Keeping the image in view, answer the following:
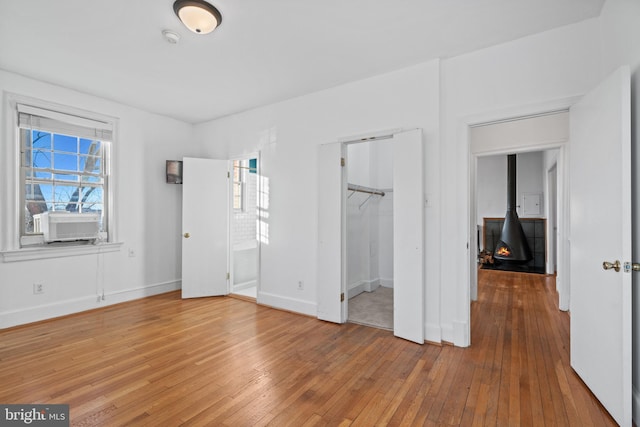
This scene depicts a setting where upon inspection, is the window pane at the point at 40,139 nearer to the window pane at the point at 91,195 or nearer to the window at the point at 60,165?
the window at the point at 60,165

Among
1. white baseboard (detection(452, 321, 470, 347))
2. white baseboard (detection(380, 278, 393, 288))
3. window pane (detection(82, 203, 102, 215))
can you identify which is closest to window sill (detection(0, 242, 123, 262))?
window pane (detection(82, 203, 102, 215))

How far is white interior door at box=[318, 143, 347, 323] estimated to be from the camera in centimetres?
345

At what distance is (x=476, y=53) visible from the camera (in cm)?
278

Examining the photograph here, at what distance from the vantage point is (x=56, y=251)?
360 centimetres

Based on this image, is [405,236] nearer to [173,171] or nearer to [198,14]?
[198,14]

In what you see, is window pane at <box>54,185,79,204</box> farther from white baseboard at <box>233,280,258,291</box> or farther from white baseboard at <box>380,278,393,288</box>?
white baseboard at <box>380,278,393,288</box>

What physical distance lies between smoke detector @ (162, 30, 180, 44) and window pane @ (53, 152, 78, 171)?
2.34 m

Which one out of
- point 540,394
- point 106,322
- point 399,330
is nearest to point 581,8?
point 540,394

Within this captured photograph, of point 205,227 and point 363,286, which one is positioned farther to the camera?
point 363,286

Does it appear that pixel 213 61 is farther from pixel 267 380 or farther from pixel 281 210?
pixel 267 380

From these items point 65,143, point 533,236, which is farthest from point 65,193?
point 533,236

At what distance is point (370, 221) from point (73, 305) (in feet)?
13.6

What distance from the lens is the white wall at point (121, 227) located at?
3301 millimetres

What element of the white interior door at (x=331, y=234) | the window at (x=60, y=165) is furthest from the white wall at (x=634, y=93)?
the window at (x=60, y=165)
